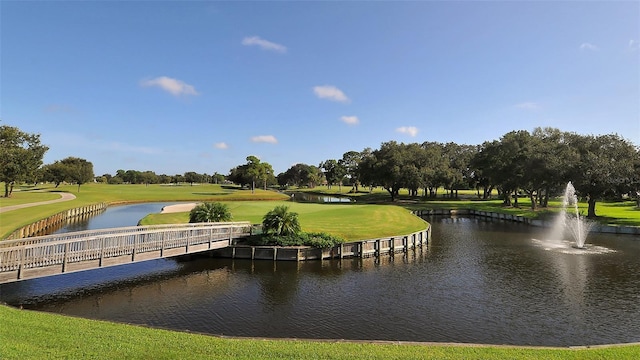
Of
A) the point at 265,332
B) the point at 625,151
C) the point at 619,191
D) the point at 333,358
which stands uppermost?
the point at 625,151

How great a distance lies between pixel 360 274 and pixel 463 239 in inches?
864

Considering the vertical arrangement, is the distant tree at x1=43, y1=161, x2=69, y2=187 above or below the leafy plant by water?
above

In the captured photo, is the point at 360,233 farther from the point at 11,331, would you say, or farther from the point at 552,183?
the point at 552,183

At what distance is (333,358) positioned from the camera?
11.2 m

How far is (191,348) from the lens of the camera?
11719 millimetres

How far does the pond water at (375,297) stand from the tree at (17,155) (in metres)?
63.8

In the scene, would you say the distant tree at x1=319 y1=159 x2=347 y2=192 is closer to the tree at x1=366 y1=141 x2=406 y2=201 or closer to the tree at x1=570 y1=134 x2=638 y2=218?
the tree at x1=366 y1=141 x2=406 y2=201

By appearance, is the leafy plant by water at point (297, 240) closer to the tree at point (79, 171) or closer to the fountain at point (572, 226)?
the fountain at point (572, 226)

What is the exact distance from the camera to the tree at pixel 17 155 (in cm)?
7174

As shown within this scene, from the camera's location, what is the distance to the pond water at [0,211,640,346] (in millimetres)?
17172

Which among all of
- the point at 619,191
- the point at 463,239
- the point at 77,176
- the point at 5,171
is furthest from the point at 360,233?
the point at 77,176

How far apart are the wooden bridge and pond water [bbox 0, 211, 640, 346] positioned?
157cm

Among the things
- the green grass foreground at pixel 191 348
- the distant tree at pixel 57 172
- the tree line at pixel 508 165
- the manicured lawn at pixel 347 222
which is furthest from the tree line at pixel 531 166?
the distant tree at pixel 57 172

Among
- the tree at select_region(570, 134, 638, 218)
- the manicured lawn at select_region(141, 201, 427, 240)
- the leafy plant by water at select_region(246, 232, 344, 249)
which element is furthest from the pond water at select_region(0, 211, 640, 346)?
the tree at select_region(570, 134, 638, 218)
